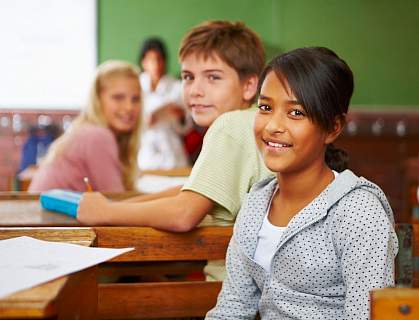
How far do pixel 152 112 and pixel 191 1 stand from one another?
1.07 metres

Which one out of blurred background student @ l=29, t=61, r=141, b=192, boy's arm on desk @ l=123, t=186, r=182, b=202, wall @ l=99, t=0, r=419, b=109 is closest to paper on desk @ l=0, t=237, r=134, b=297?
boy's arm on desk @ l=123, t=186, r=182, b=202

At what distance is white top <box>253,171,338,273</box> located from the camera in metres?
1.55

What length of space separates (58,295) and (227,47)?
53.3 inches

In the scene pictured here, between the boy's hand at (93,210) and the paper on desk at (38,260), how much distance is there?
0.53 metres

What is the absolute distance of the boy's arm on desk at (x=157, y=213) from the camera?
1770 mm

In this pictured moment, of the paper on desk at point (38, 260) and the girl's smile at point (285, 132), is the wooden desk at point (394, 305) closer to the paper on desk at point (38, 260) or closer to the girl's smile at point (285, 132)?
the paper on desk at point (38, 260)

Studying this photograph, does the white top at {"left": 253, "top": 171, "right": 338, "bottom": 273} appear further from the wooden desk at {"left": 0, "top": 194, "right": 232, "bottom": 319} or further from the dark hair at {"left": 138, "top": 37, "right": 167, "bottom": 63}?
the dark hair at {"left": 138, "top": 37, "right": 167, "bottom": 63}

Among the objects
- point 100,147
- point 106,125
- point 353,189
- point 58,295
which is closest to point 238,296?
point 353,189

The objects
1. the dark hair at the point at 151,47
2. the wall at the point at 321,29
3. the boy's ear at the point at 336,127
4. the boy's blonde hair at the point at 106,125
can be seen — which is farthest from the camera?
the wall at the point at 321,29

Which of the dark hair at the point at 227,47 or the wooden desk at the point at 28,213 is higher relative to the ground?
the dark hair at the point at 227,47

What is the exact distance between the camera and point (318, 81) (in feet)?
4.99

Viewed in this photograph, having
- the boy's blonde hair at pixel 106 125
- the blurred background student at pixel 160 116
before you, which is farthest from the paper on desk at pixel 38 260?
the blurred background student at pixel 160 116

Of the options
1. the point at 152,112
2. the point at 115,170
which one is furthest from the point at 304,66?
the point at 152,112

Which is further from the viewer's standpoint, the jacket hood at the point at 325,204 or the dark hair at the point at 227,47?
the dark hair at the point at 227,47
